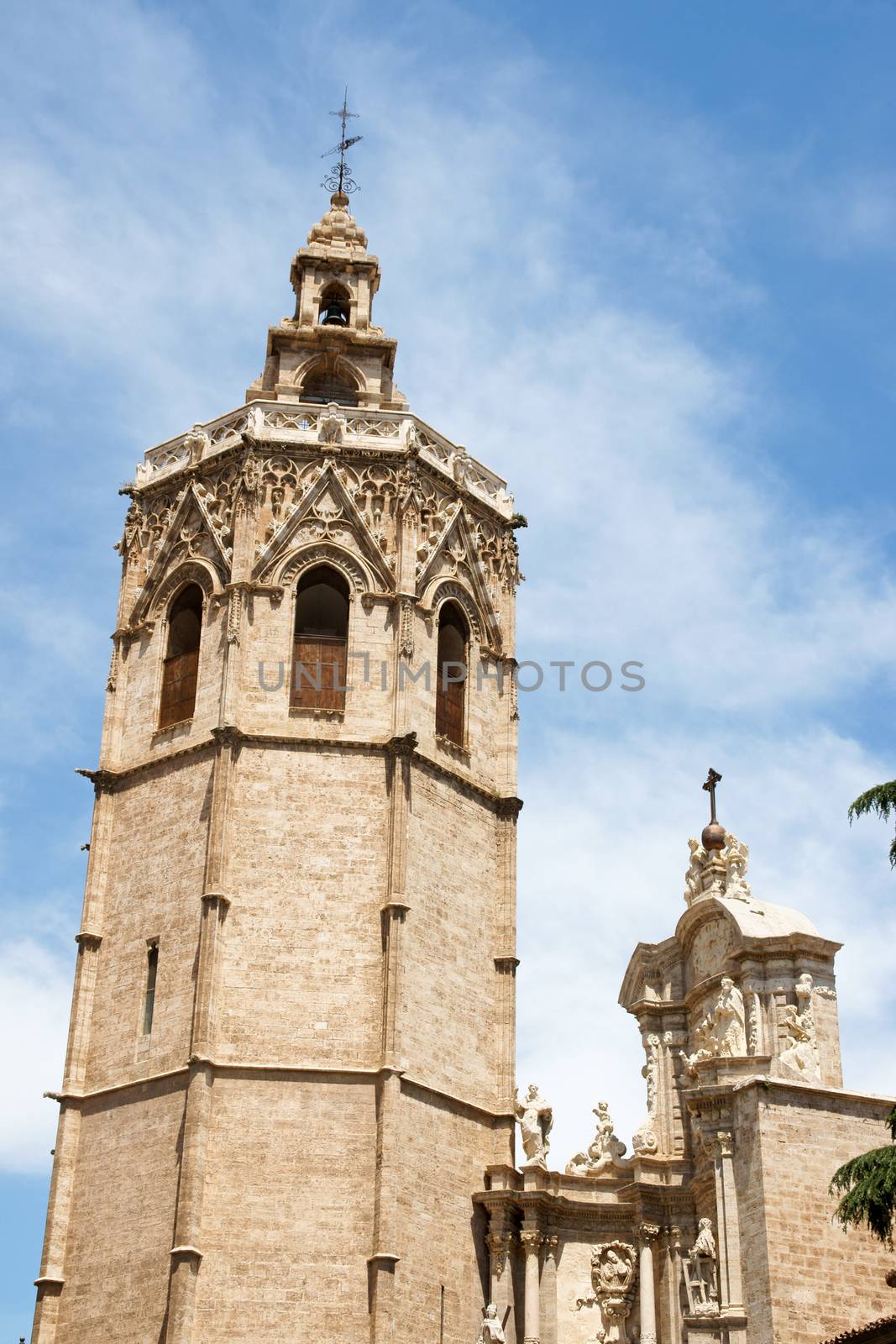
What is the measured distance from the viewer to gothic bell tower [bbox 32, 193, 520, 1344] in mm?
27891

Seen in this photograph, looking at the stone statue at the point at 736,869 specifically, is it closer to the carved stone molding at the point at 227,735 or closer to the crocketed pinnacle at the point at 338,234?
the carved stone molding at the point at 227,735

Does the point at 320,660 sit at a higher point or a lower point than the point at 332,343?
lower

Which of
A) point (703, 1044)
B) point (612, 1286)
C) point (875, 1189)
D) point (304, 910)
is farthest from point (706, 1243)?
point (875, 1189)

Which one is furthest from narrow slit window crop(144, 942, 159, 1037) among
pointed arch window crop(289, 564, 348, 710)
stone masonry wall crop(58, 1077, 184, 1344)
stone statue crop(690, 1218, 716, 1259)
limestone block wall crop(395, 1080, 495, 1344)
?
stone statue crop(690, 1218, 716, 1259)

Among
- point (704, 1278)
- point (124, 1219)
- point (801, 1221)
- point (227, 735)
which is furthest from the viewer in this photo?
point (227, 735)

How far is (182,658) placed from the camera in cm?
3294

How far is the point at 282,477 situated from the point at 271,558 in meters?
1.63

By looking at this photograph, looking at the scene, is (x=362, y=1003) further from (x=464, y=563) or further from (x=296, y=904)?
(x=464, y=563)

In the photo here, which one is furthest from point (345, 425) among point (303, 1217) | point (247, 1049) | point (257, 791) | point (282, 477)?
point (303, 1217)

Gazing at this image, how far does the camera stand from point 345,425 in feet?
111

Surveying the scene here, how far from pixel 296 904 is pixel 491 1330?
682cm

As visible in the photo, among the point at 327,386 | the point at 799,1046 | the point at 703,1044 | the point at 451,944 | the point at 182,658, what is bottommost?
the point at 799,1046

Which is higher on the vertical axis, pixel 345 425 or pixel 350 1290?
pixel 345 425

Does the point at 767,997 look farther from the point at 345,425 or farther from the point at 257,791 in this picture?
the point at 345,425
